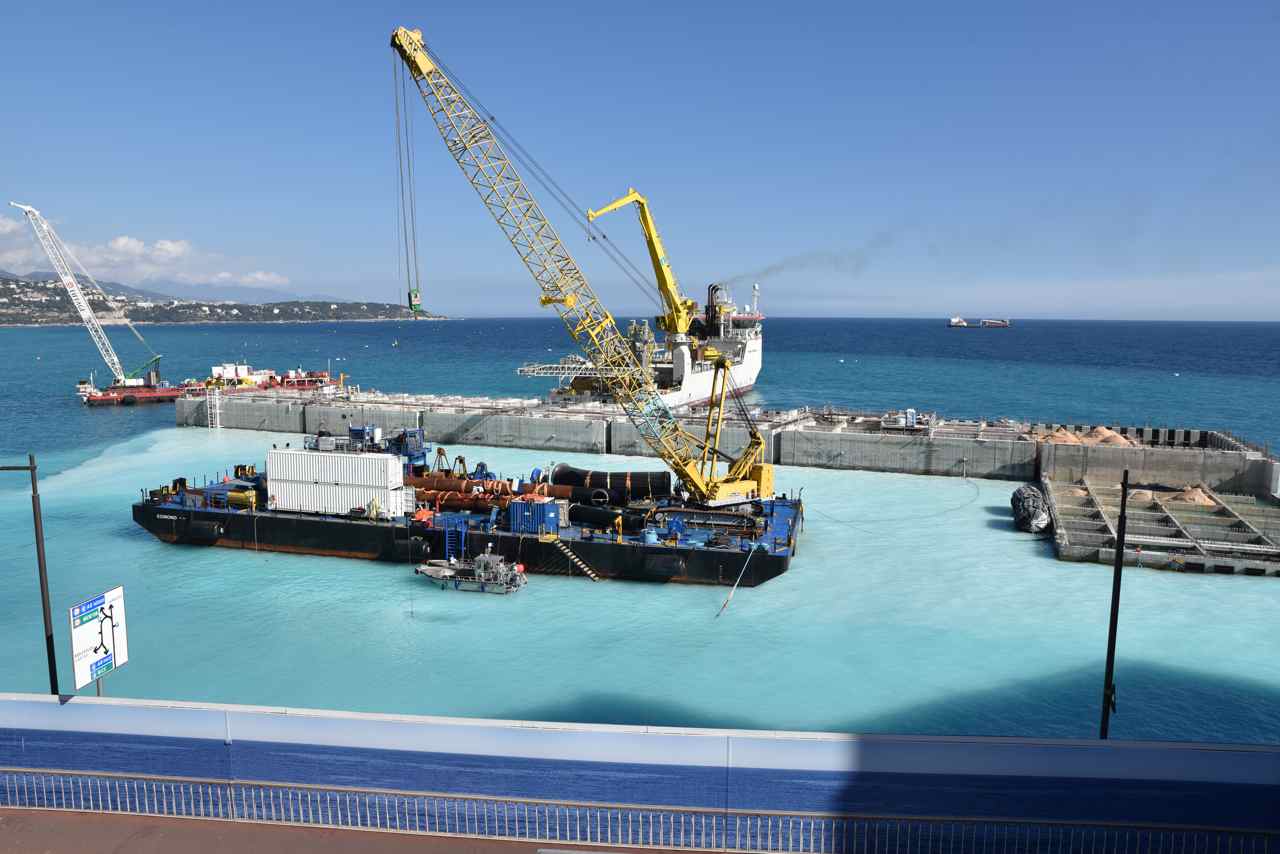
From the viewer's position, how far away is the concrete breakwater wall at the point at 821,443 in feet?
132

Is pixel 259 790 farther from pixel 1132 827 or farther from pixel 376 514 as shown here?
pixel 376 514

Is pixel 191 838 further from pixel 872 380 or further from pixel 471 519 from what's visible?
pixel 872 380

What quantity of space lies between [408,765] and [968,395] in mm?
98439

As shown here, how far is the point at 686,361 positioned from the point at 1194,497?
137ft

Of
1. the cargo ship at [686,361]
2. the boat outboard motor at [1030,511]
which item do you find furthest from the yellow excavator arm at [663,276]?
the boat outboard motor at [1030,511]

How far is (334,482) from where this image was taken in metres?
31.2

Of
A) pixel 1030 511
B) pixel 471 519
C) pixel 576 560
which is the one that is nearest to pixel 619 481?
pixel 576 560

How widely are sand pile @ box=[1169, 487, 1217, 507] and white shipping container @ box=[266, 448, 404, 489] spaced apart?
34888mm

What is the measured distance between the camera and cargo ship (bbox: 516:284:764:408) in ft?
230

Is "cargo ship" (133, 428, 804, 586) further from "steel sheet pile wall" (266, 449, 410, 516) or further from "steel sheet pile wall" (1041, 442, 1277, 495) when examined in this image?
"steel sheet pile wall" (1041, 442, 1277, 495)

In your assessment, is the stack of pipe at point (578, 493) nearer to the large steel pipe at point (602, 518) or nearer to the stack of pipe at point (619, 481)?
the stack of pipe at point (619, 481)

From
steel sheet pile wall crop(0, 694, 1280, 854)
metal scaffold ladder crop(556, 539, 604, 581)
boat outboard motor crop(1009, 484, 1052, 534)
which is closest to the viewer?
steel sheet pile wall crop(0, 694, 1280, 854)

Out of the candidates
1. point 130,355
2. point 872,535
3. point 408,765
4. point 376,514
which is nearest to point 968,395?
point 872,535

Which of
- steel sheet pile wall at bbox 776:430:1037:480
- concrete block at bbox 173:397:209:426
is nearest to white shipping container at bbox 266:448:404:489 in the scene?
steel sheet pile wall at bbox 776:430:1037:480
